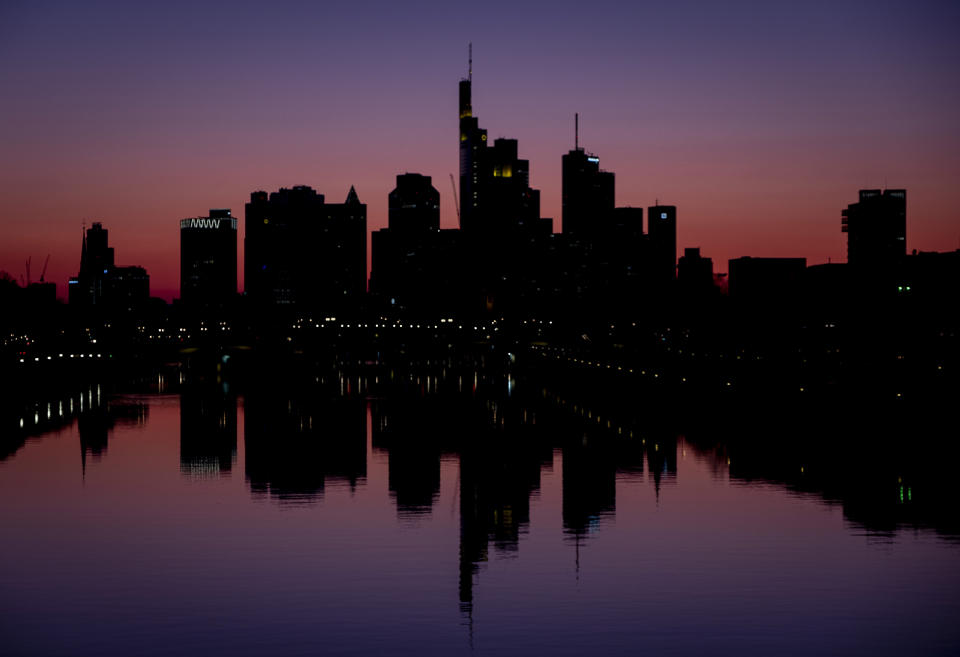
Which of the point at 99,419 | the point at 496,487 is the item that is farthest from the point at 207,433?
the point at 496,487

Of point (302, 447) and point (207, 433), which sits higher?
point (302, 447)

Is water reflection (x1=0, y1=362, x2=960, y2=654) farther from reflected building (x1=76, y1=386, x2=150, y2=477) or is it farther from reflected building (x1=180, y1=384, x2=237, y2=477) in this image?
reflected building (x1=76, y1=386, x2=150, y2=477)

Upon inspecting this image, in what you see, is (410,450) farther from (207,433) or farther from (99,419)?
(99,419)

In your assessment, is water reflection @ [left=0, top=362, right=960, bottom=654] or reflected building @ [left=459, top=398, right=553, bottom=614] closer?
water reflection @ [left=0, top=362, right=960, bottom=654]

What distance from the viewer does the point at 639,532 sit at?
132 feet

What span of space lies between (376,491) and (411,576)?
58.8ft

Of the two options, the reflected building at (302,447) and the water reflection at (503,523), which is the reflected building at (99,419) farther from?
the reflected building at (302,447)

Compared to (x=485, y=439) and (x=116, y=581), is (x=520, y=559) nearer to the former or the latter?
(x=116, y=581)

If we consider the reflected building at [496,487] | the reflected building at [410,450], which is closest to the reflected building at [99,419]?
the reflected building at [410,450]

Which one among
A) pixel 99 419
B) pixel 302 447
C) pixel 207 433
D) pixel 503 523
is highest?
pixel 503 523

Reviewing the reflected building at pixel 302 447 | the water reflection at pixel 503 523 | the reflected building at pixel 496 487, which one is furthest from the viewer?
the reflected building at pixel 302 447

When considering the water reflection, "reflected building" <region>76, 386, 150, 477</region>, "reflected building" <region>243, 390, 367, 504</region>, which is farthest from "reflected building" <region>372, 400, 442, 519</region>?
"reflected building" <region>76, 386, 150, 477</region>

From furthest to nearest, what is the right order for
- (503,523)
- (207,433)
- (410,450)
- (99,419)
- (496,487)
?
1. (99,419)
2. (207,433)
3. (410,450)
4. (496,487)
5. (503,523)

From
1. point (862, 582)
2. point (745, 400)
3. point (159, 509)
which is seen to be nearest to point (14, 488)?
point (159, 509)
